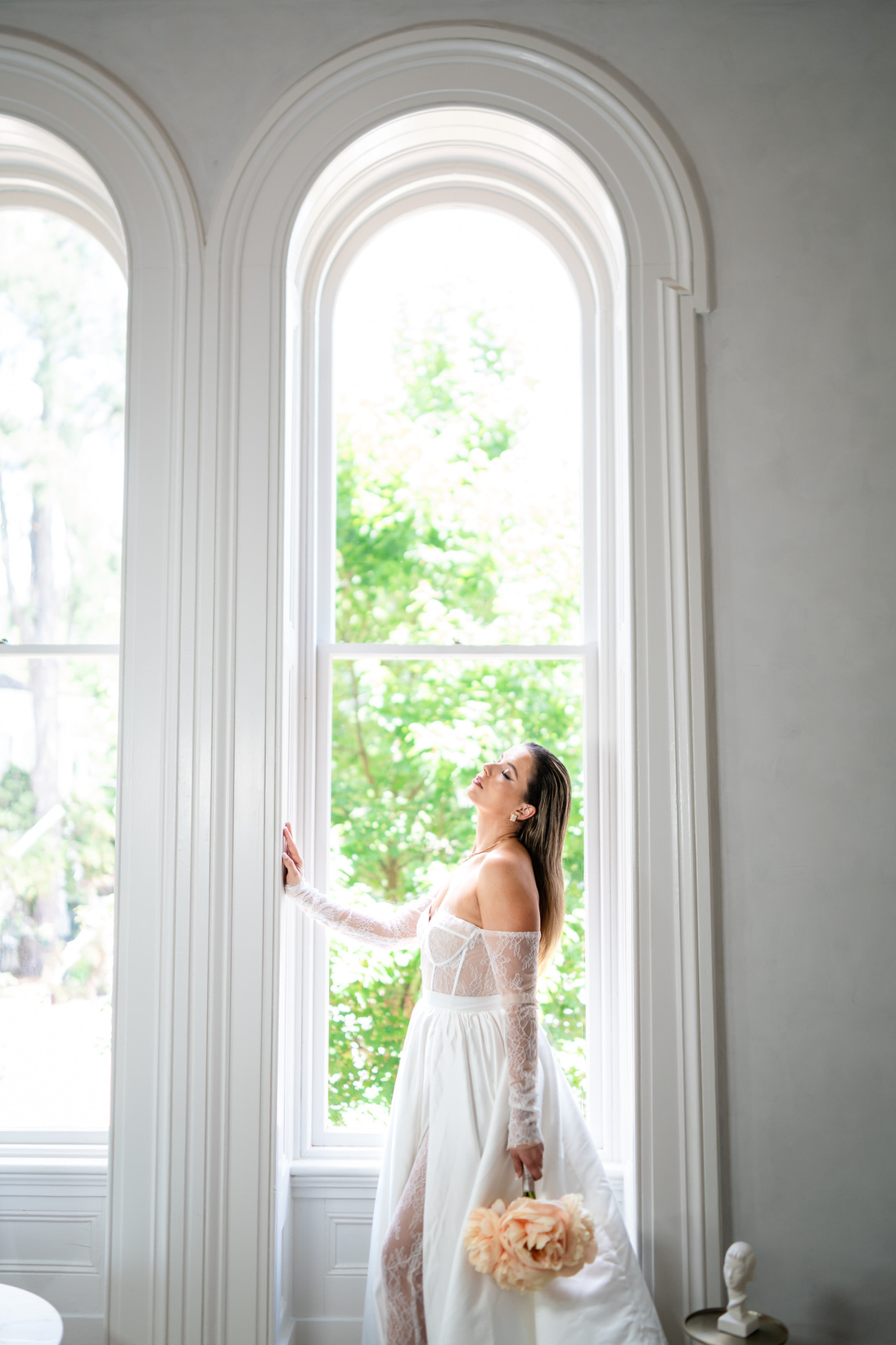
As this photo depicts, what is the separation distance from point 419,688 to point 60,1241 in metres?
1.68

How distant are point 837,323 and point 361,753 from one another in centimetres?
167

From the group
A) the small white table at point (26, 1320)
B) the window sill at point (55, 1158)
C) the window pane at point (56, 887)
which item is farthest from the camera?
the window pane at point (56, 887)

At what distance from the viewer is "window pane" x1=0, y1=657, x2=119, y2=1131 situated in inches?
98.7

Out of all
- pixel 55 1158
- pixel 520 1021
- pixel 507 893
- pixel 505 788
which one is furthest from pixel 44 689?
pixel 520 1021

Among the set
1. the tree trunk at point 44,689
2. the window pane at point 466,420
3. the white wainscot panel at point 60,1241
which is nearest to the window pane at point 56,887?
the tree trunk at point 44,689

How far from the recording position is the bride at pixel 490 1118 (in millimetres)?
1890

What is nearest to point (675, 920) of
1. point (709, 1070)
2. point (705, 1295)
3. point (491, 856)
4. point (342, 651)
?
point (709, 1070)

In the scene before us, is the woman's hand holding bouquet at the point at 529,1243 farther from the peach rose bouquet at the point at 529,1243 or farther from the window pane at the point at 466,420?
the window pane at the point at 466,420

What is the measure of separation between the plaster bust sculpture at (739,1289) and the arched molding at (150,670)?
1.16 meters

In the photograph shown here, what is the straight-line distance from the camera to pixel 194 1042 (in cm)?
214

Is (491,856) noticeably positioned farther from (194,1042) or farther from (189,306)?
(189,306)

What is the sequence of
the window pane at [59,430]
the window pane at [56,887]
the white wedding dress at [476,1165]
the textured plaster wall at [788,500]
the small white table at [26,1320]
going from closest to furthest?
the small white table at [26,1320]
the white wedding dress at [476,1165]
the textured plaster wall at [788,500]
the window pane at [56,887]
the window pane at [59,430]

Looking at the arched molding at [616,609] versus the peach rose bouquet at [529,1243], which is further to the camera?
the arched molding at [616,609]

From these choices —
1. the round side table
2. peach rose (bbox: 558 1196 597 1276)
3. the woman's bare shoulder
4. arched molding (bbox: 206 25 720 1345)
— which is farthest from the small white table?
the round side table
